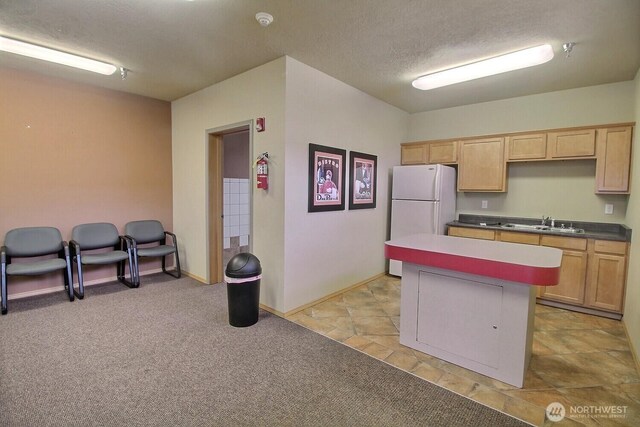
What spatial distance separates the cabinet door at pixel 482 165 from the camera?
14.1 feet

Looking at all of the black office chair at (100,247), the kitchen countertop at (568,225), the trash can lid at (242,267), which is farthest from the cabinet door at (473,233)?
the black office chair at (100,247)

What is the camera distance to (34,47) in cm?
290

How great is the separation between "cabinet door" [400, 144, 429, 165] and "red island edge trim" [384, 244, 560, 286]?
2863mm

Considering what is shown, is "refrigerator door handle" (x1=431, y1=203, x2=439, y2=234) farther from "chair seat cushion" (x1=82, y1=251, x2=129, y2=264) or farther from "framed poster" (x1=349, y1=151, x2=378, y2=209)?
"chair seat cushion" (x1=82, y1=251, x2=129, y2=264)

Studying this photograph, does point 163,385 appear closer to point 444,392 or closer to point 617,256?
point 444,392

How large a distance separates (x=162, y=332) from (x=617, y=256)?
15.8ft

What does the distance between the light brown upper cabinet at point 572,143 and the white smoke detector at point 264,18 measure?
3.69 m

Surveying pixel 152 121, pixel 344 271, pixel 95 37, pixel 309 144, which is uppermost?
pixel 95 37

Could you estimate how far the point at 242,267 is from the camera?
3033mm

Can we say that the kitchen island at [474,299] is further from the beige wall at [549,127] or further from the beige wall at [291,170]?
the beige wall at [549,127]

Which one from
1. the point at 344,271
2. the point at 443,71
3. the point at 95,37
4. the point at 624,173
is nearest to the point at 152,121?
the point at 95,37

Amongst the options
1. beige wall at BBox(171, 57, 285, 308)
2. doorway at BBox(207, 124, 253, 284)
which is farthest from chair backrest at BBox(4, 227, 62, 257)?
doorway at BBox(207, 124, 253, 284)

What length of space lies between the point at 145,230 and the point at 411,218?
3980 millimetres

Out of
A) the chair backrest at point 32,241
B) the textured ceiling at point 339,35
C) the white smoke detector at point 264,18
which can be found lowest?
the chair backrest at point 32,241
